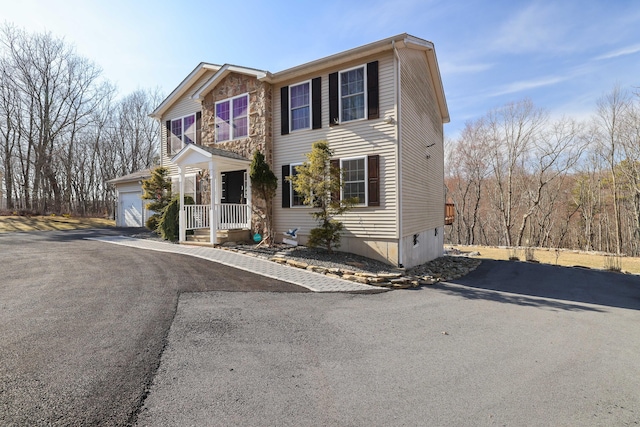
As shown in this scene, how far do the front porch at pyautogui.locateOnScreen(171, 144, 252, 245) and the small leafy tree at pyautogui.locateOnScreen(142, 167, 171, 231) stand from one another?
7.89ft

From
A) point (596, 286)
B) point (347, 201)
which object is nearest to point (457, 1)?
point (347, 201)

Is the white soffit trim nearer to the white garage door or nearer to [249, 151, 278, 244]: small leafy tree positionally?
[249, 151, 278, 244]: small leafy tree

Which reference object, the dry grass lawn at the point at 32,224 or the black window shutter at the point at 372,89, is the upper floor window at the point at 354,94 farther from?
the dry grass lawn at the point at 32,224

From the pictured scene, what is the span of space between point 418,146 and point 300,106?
452 cm

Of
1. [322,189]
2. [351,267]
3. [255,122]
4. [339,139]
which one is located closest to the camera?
[351,267]

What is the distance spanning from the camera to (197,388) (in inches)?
107

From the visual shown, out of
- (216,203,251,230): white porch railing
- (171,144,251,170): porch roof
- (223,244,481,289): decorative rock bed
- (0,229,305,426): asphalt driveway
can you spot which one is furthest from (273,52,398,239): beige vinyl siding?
(0,229,305,426): asphalt driveway

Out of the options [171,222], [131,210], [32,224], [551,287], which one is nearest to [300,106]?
[171,222]

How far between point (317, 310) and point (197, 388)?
254 cm

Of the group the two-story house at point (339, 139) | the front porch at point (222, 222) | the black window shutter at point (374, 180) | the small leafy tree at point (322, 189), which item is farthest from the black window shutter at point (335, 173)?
the front porch at point (222, 222)

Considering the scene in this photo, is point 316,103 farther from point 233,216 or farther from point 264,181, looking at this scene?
point 233,216

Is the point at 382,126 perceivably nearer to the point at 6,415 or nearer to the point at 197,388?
the point at 197,388

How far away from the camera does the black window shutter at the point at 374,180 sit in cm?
941

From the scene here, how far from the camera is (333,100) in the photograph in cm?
1018
